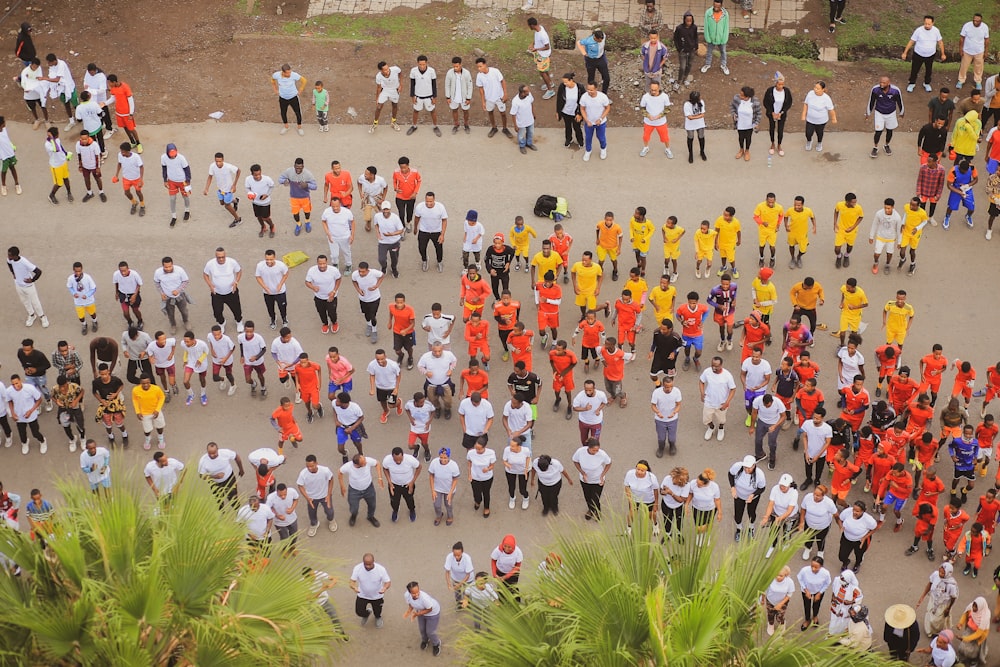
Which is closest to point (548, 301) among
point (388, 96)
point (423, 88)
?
point (423, 88)

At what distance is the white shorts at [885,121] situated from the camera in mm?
23375

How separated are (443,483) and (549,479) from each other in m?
1.35

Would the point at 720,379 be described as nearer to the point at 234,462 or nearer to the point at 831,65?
the point at 234,462

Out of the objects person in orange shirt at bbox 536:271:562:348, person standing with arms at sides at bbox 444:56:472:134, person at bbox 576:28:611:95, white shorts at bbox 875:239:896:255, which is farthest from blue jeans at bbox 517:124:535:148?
white shorts at bbox 875:239:896:255

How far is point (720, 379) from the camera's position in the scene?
1789 centimetres

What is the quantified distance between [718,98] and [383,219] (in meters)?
8.13

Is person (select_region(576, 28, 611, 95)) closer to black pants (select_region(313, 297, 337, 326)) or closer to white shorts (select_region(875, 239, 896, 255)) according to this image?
white shorts (select_region(875, 239, 896, 255))

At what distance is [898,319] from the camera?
18.7 metres

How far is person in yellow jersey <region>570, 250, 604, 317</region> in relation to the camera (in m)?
19.5

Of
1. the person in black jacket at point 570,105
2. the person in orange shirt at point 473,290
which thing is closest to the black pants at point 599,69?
the person in black jacket at point 570,105

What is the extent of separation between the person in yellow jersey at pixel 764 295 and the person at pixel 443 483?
205 inches

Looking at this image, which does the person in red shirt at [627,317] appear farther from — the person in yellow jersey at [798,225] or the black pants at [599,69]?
the black pants at [599,69]

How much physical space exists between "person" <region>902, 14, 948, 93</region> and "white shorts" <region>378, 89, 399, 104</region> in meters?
9.50

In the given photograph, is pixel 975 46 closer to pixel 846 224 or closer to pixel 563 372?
pixel 846 224
